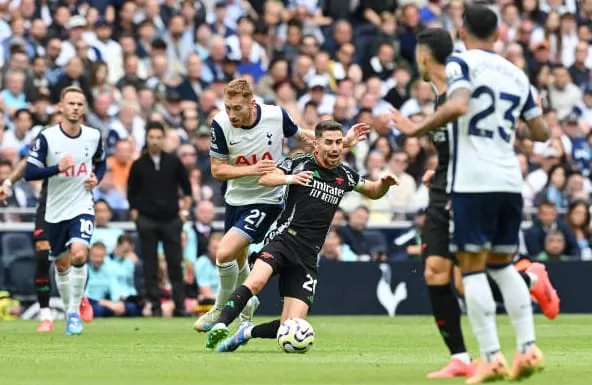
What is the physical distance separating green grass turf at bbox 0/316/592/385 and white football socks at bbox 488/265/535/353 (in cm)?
32

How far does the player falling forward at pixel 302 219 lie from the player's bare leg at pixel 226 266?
3.90 ft

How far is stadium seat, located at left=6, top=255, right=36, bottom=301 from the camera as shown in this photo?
22047 millimetres

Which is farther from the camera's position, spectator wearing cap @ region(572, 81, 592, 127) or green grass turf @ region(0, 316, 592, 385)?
spectator wearing cap @ region(572, 81, 592, 127)

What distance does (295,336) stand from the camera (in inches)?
527

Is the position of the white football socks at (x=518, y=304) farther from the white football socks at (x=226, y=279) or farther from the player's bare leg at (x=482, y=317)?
the white football socks at (x=226, y=279)

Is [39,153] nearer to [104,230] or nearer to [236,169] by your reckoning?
[236,169]

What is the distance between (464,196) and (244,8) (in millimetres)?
19740

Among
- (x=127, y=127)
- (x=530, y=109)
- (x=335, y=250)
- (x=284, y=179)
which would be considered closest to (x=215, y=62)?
(x=127, y=127)

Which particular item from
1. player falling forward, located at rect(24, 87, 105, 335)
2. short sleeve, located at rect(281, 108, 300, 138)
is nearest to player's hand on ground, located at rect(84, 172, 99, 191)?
player falling forward, located at rect(24, 87, 105, 335)

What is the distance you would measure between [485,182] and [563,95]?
1922cm

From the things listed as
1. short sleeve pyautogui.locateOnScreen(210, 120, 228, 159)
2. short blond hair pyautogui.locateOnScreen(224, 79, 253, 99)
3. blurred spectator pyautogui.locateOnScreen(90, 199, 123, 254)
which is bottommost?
blurred spectator pyautogui.locateOnScreen(90, 199, 123, 254)

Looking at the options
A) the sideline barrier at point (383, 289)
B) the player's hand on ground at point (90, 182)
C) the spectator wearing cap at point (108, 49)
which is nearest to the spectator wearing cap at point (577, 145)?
the sideline barrier at point (383, 289)

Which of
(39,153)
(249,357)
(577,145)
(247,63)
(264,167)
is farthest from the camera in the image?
(577,145)

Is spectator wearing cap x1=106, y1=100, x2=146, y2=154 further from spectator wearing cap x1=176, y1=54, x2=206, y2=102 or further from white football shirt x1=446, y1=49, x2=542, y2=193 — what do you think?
white football shirt x1=446, y1=49, x2=542, y2=193
